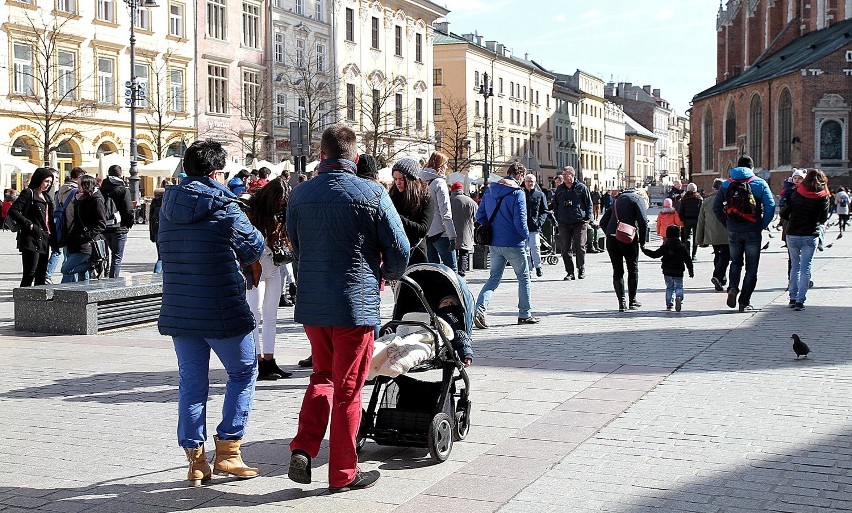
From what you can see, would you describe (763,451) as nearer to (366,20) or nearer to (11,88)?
(11,88)

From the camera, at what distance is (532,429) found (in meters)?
6.87

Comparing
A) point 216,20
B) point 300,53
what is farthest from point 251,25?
point 300,53

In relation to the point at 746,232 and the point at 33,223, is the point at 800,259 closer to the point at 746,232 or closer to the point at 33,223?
the point at 746,232

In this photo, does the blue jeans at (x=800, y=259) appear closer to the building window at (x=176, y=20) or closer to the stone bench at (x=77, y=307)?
the stone bench at (x=77, y=307)

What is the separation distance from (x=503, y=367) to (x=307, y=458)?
13.8 feet

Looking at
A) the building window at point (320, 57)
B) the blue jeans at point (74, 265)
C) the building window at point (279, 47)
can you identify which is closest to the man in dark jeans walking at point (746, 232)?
→ the blue jeans at point (74, 265)

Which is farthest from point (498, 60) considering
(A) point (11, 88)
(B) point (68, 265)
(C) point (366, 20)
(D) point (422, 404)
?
(D) point (422, 404)

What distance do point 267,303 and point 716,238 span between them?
9.18 metres

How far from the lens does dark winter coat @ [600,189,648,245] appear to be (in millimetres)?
13789

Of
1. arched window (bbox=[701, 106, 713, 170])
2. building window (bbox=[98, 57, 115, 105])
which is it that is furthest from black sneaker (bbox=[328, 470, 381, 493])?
arched window (bbox=[701, 106, 713, 170])

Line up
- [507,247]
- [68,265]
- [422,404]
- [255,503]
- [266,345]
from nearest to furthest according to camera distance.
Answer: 1. [255,503]
2. [422,404]
3. [266,345]
4. [507,247]
5. [68,265]

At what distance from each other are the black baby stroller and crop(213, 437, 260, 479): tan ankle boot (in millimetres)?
687

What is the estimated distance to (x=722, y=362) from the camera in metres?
9.57

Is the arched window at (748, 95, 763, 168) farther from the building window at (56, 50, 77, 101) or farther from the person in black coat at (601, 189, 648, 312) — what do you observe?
the person in black coat at (601, 189, 648, 312)
